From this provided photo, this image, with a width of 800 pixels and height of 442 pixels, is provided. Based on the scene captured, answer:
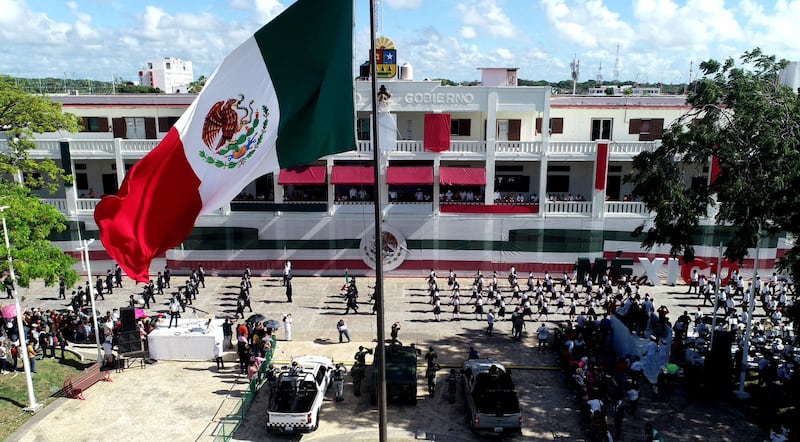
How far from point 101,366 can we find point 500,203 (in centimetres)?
2131

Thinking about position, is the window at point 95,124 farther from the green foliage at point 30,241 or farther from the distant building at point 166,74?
the distant building at point 166,74

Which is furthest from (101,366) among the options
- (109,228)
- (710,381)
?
(710,381)

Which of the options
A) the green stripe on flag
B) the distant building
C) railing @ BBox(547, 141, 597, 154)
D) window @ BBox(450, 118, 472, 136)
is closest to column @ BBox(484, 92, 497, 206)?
window @ BBox(450, 118, 472, 136)

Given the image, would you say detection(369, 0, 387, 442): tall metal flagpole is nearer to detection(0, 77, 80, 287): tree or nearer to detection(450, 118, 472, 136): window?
detection(0, 77, 80, 287): tree

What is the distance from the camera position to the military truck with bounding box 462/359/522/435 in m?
16.1

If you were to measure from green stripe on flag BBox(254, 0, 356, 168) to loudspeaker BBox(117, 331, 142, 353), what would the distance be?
14715 millimetres

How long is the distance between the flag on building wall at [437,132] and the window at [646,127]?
487 inches

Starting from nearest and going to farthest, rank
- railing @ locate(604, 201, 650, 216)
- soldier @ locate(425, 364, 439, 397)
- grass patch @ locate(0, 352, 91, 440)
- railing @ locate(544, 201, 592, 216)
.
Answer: grass patch @ locate(0, 352, 91, 440) < soldier @ locate(425, 364, 439, 397) < railing @ locate(604, 201, 650, 216) < railing @ locate(544, 201, 592, 216)

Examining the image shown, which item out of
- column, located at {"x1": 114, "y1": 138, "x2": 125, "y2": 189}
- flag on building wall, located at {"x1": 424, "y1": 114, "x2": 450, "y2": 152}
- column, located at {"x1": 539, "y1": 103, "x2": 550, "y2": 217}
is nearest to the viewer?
flag on building wall, located at {"x1": 424, "y1": 114, "x2": 450, "y2": 152}

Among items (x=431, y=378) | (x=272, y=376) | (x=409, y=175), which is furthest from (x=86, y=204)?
(x=431, y=378)

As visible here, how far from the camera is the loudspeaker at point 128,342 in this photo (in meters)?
21.3

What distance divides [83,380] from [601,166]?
86.6ft

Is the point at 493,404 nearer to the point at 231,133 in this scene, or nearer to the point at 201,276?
the point at 231,133

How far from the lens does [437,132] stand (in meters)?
31.6
